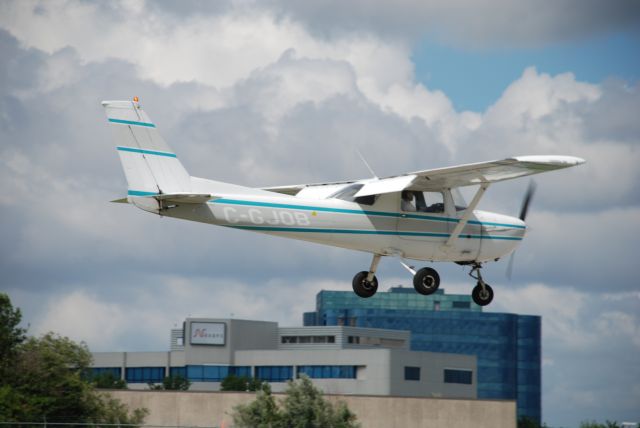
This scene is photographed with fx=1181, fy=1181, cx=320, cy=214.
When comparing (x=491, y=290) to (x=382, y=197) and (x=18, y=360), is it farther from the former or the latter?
(x=18, y=360)

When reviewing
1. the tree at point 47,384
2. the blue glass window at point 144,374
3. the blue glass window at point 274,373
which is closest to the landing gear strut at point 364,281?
the tree at point 47,384

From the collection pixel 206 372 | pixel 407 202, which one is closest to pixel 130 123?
pixel 407 202

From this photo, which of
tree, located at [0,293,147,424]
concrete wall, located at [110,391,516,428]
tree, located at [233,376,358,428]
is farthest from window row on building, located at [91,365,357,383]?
tree, located at [233,376,358,428]

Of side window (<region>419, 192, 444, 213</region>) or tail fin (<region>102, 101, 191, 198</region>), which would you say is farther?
side window (<region>419, 192, 444, 213</region>)

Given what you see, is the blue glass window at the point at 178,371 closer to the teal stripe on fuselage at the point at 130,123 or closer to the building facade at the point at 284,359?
the building facade at the point at 284,359

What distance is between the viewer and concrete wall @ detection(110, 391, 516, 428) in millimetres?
62906

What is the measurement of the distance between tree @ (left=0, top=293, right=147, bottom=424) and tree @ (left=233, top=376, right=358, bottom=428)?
8498 millimetres

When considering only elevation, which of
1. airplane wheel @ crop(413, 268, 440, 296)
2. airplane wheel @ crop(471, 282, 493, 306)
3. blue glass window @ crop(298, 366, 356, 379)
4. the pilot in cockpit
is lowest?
blue glass window @ crop(298, 366, 356, 379)

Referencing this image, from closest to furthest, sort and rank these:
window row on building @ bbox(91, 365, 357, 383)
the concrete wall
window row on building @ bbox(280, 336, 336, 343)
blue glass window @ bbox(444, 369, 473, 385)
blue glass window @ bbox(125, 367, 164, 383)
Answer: the concrete wall → blue glass window @ bbox(444, 369, 473, 385) → window row on building @ bbox(91, 365, 357, 383) → window row on building @ bbox(280, 336, 336, 343) → blue glass window @ bbox(125, 367, 164, 383)

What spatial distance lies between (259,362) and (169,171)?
90.1m

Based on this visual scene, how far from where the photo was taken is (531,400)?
169750 mm

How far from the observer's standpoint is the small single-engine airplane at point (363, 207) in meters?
26.9

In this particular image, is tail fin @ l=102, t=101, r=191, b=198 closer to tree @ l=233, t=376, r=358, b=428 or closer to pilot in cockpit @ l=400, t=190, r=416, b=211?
pilot in cockpit @ l=400, t=190, r=416, b=211

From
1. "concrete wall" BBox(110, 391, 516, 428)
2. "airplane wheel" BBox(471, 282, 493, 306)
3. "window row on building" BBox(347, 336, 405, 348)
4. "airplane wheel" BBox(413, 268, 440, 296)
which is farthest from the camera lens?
"window row on building" BBox(347, 336, 405, 348)
